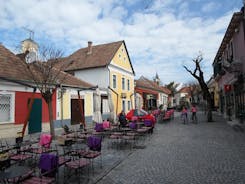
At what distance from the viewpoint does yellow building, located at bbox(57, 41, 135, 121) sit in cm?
2472

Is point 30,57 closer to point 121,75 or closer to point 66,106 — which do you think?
point 66,106

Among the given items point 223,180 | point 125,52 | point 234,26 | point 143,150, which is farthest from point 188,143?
point 125,52

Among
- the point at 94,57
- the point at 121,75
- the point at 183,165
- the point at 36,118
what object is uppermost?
the point at 94,57

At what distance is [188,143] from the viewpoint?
10.6 metres

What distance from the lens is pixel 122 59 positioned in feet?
94.3

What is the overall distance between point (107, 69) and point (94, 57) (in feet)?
10.6

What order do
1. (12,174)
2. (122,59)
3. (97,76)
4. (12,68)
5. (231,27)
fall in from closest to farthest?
(12,174), (12,68), (231,27), (97,76), (122,59)

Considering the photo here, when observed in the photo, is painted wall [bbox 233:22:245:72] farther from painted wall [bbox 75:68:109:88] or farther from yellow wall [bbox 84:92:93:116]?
painted wall [bbox 75:68:109:88]

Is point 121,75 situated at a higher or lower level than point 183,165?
higher

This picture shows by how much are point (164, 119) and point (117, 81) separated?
8.21 m

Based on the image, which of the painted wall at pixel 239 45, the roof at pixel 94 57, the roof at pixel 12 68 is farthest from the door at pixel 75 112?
the painted wall at pixel 239 45

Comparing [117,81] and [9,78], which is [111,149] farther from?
[117,81]

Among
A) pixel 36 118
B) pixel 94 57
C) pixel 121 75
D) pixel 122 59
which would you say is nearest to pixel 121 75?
pixel 121 75

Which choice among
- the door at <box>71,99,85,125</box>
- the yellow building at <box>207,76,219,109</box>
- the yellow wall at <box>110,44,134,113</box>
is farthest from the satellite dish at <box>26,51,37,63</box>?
the yellow building at <box>207,76,219,109</box>
